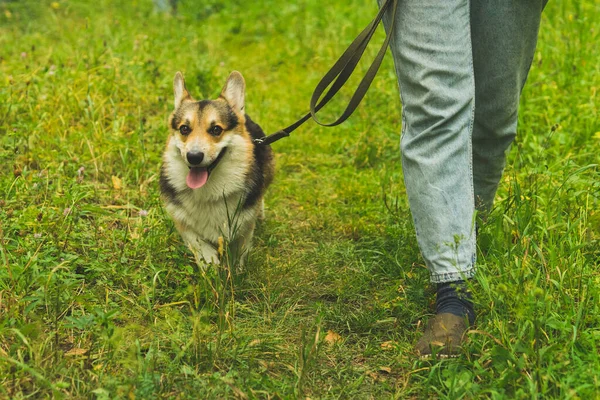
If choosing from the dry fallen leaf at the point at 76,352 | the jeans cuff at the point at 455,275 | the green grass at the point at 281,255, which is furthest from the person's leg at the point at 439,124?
the dry fallen leaf at the point at 76,352

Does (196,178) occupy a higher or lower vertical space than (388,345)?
higher

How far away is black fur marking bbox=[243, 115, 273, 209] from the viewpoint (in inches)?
138

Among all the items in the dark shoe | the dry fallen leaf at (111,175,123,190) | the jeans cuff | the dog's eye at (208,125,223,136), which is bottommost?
the dark shoe

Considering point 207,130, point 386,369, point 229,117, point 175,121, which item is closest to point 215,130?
point 207,130

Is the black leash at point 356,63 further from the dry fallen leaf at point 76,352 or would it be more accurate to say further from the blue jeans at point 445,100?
the dry fallen leaf at point 76,352

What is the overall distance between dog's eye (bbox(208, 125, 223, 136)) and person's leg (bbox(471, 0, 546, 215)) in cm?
134

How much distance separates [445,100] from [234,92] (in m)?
1.57

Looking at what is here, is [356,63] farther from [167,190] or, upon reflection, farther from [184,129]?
[167,190]

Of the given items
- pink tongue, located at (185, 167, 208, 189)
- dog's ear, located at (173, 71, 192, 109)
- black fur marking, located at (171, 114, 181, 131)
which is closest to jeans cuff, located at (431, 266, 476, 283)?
pink tongue, located at (185, 167, 208, 189)

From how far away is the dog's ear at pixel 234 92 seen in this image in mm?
3766

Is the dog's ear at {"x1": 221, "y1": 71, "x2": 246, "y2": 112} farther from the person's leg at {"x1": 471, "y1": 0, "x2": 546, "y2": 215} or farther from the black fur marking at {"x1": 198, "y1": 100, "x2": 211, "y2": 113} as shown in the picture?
the person's leg at {"x1": 471, "y1": 0, "x2": 546, "y2": 215}

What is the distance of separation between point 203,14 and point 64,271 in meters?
6.32

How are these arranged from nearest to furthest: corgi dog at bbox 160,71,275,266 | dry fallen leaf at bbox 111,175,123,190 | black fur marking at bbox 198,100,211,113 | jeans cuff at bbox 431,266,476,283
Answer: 1. jeans cuff at bbox 431,266,476,283
2. corgi dog at bbox 160,71,275,266
3. black fur marking at bbox 198,100,211,113
4. dry fallen leaf at bbox 111,175,123,190

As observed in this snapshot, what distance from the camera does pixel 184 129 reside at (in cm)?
347
